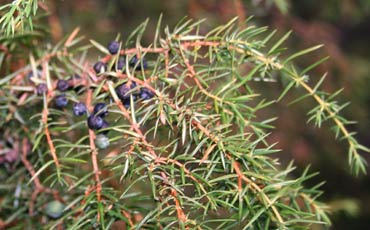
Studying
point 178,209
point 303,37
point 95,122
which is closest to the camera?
point 178,209

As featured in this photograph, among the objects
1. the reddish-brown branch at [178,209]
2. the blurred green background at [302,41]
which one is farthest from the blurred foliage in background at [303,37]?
the reddish-brown branch at [178,209]

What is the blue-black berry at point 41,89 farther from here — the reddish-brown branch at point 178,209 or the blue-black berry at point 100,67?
the reddish-brown branch at point 178,209

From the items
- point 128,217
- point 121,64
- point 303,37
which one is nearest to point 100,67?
point 121,64

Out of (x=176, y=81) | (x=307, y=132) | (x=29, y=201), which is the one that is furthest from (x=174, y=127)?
(x=307, y=132)

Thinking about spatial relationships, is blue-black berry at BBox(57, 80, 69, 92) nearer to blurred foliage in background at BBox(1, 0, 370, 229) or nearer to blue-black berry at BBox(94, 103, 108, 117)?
blue-black berry at BBox(94, 103, 108, 117)

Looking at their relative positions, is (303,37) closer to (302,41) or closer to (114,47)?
(302,41)

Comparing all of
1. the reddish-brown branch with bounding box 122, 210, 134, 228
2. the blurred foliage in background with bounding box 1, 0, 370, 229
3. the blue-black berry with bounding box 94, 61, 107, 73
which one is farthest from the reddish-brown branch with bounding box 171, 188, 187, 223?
the blurred foliage in background with bounding box 1, 0, 370, 229
